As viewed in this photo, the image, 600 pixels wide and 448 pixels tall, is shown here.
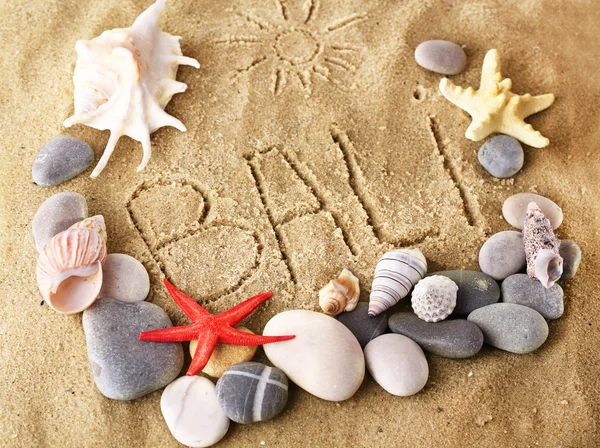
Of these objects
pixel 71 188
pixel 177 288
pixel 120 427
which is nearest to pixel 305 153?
pixel 177 288

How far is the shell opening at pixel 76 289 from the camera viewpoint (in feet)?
7.81

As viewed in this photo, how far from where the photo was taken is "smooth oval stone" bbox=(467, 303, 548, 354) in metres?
2.32

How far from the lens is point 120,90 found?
2836 mm

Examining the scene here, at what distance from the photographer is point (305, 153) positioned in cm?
290

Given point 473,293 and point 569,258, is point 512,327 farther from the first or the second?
point 569,258

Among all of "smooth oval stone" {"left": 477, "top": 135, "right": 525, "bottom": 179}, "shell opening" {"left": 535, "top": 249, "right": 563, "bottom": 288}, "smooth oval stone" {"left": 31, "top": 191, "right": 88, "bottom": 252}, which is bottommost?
"shell opening" {"left": 535, "top": 249, "right": 563, "bottom": 288}

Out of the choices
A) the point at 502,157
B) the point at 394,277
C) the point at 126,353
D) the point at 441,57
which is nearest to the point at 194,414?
the point at 126,353

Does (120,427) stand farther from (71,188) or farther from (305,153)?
(305,153)

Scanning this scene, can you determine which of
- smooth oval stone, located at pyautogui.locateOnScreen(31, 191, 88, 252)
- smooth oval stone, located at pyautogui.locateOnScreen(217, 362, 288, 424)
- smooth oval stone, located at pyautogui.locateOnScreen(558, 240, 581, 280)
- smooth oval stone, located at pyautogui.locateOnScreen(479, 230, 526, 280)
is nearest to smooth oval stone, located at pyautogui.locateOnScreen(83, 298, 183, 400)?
smooth oval stone, located at pyautogui.locateOnScreen(217, 362, 288, 424)

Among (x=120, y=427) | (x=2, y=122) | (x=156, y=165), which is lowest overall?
(x=120, y=427)

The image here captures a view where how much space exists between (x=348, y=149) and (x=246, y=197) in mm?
573

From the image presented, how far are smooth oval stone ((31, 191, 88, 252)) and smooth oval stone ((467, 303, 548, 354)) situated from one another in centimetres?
181

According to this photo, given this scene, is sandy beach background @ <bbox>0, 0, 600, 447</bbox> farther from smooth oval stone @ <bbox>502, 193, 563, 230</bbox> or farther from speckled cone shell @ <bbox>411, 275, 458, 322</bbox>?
speckled cone shell @ <bbox>411, 275, 458, 322</bbox>

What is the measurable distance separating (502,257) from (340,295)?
744mm
